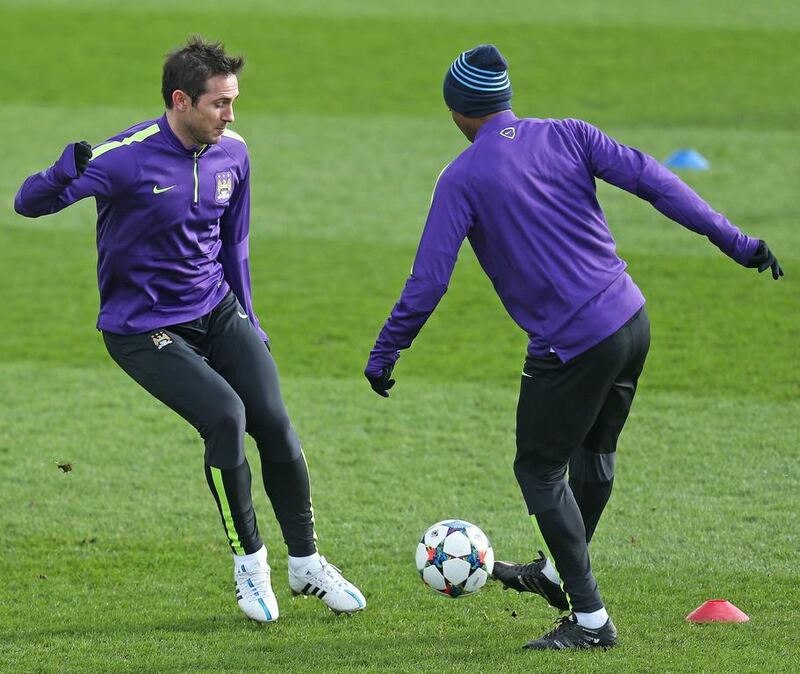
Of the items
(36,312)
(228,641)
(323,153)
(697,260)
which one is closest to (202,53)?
(228,641)

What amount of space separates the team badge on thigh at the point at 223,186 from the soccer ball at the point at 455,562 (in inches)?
64.8

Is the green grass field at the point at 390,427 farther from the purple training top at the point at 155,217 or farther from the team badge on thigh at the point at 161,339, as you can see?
the purple training top at the point at 155,217

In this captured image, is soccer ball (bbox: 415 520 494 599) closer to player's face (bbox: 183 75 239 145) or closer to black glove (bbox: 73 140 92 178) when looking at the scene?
player's face (bbox: 183 75 239 145)

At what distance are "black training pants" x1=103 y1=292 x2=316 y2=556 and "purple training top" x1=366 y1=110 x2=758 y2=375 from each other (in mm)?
763

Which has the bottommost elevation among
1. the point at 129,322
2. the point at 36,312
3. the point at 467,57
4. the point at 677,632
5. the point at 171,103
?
the point at 36,312

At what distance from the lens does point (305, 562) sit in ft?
18.8

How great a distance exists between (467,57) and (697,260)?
24.2ft

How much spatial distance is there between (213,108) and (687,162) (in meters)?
10.6

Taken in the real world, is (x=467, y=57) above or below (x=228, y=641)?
above

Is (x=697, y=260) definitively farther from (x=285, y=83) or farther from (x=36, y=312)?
(x=285, y=83)

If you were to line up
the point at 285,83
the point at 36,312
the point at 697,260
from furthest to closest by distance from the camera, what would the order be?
the point at 285,83 → the point at 697,260 → the point at 36,312

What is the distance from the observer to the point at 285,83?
2131cm

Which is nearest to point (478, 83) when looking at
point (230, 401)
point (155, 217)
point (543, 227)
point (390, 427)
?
point (543, 227)

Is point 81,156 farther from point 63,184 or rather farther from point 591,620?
point 591,620
